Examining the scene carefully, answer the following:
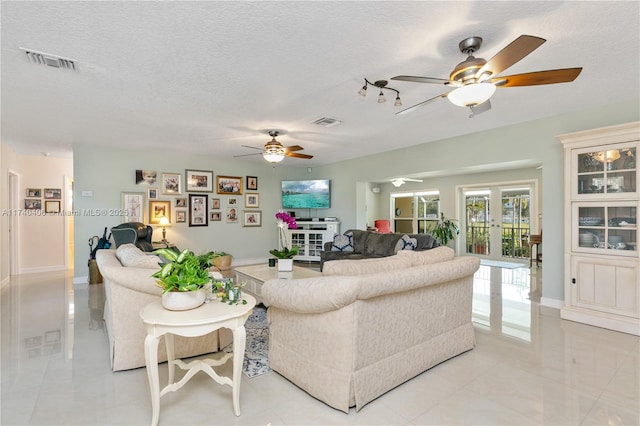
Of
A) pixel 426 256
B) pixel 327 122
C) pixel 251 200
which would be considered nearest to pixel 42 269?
pixel 251 200

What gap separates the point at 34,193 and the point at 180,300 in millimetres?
7029

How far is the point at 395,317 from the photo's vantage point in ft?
7.09

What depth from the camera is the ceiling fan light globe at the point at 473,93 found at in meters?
2.23

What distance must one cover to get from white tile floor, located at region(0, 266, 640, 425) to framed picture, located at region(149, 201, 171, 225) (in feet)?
10.1

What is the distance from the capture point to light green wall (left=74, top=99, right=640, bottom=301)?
13.6ft

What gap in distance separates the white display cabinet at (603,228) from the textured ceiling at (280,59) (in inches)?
22.9

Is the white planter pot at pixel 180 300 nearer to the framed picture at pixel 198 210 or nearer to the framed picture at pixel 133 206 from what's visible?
the framed picture at pixel 133 206

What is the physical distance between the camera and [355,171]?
7.28 m

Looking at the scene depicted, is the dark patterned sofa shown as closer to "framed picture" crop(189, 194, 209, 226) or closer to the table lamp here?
"framed picture" crop(189, 194, 209, 226)

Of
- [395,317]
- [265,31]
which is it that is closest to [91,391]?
[395,317]

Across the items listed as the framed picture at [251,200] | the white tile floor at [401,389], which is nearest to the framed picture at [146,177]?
the framed picture at [251,200]

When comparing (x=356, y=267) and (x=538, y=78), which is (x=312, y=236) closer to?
(x=356, y=267)

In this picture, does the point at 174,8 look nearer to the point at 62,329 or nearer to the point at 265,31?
the point at 265,31

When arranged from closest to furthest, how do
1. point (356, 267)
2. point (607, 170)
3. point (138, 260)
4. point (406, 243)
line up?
point (356, 267) < point (138, 260) < point (607, 170) < point (406, 243)
